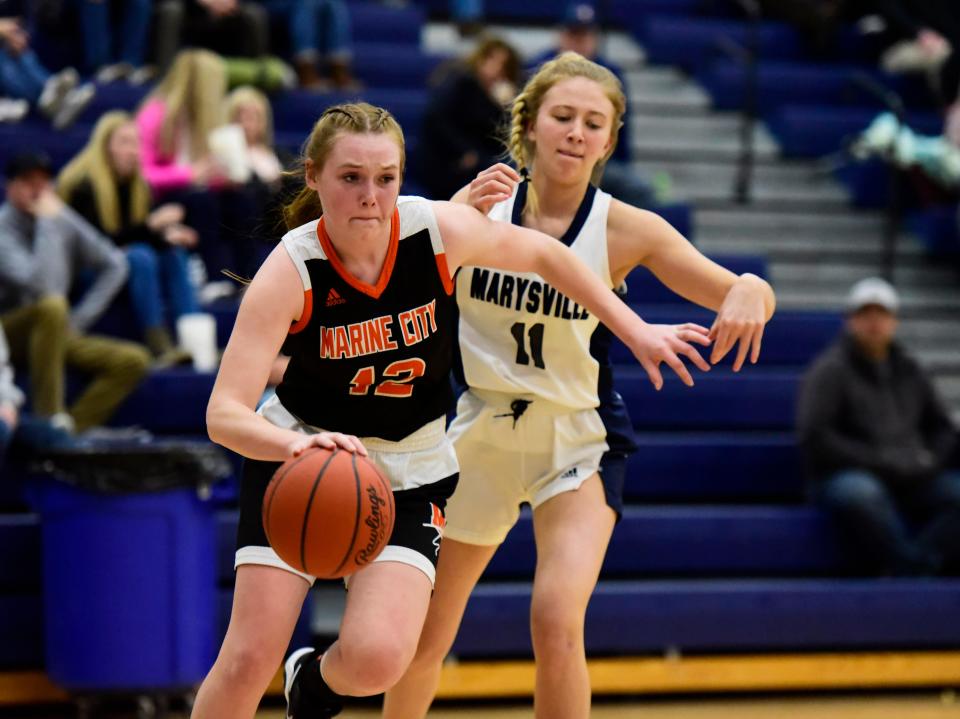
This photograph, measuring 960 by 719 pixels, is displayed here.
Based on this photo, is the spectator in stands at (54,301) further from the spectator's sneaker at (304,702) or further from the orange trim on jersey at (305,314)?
the orange trim on jersey at (305,314)

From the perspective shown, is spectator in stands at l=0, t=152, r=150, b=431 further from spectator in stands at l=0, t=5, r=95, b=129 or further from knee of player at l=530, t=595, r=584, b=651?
knee of player at l=530, t=595, r=584, b=651

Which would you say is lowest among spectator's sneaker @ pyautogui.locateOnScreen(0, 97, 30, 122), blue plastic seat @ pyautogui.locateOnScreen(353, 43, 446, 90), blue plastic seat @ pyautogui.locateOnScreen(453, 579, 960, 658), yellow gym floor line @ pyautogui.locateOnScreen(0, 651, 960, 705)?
yellow gym floor line @ pyautogui.locateOnScreen(0, 651, 960, 705)

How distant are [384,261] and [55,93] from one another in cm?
525

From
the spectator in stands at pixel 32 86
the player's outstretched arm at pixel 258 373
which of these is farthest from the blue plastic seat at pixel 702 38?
the player's outstretched arm at pixel 258 373

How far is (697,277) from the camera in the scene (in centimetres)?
369

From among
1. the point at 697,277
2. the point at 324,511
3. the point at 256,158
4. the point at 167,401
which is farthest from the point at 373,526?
the point at 256,158

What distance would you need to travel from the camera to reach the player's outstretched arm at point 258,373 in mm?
3082

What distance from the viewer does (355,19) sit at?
991 cm

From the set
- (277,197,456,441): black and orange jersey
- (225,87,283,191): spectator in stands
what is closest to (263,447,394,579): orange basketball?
(277,197,456,441): black and orange jersey

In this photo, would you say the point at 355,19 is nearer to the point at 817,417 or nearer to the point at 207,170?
the point at 207,170

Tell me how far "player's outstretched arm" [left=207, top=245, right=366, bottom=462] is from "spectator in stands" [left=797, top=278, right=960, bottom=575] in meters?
3.90

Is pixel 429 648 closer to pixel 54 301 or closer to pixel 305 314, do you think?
pixel 305 314

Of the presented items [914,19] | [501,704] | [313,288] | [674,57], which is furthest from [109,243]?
[914,19]

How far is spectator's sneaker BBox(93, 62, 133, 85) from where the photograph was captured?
332 inches
